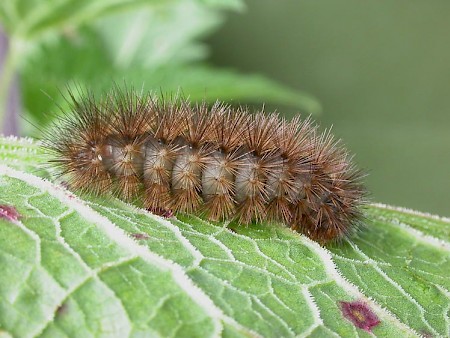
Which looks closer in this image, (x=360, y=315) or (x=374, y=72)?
(x=360, y=315)

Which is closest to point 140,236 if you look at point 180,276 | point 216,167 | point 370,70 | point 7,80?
point 180,276

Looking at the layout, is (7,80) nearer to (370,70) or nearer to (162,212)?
(162,212)

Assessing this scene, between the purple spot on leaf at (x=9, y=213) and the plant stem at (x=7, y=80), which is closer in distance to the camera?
the purple spot on leaf at (x=9, y=213)

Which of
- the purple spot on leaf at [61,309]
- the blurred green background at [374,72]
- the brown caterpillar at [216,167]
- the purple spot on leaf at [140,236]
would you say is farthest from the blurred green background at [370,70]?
the purple spot on leaf at [61,309]

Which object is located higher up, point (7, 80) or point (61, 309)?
point (7, 80)

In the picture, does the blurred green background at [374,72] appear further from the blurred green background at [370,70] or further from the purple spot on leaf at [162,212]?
the purple spot on leaf at [162,212]

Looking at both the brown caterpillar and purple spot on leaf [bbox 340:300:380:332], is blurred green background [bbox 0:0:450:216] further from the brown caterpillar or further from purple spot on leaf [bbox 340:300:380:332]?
purple spot on leaf [bbox 340:300:380:332]

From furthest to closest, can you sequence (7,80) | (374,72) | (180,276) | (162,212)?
1. (374,72)
2. (7,80)
3. (162,212)
4. (180,276)
